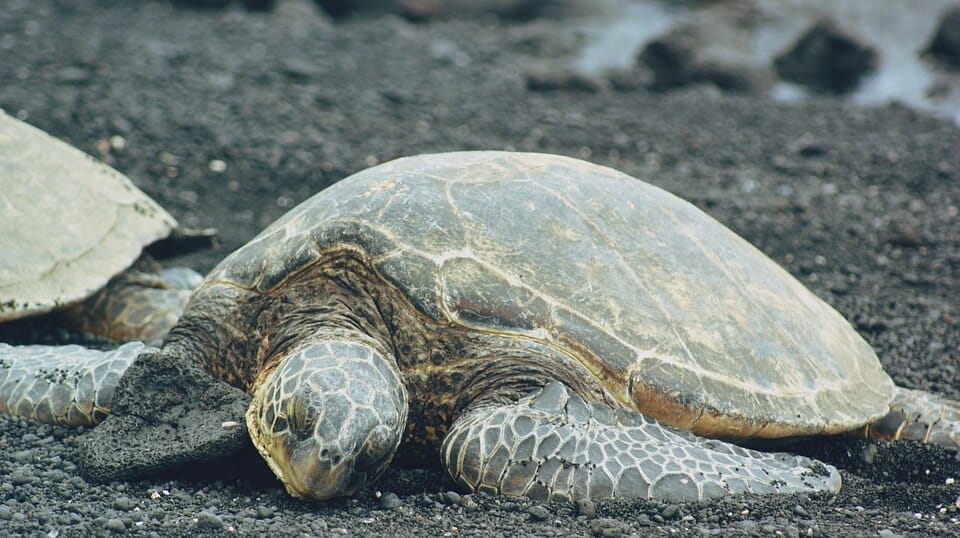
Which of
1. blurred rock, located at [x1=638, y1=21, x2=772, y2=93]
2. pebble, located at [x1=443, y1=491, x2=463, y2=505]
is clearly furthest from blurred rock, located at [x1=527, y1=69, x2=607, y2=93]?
pebble, located at [x1=443, y1=491, x2=463, y2=505]

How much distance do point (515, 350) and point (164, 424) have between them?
1233 millimetres

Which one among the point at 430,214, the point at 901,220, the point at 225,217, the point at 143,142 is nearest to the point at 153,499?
the point at 430,214

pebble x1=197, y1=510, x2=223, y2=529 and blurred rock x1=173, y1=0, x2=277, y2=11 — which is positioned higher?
blurred rock x1=173, y1=0, x2=277, y2=11

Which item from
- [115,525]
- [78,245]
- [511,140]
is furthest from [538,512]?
[511,140]

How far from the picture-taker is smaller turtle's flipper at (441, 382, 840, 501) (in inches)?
126

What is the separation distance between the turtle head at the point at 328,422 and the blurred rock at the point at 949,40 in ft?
35.6

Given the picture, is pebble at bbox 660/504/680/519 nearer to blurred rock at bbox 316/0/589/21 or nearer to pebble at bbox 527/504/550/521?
pebble at bbox 527/504/550/521

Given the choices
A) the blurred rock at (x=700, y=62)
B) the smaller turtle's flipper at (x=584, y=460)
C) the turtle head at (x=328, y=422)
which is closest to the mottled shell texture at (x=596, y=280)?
the smaller turtle's flipper at (x=584, y=460)

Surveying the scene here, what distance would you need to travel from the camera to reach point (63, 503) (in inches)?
124

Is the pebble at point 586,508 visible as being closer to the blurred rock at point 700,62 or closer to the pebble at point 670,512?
the pebble at point 670,512

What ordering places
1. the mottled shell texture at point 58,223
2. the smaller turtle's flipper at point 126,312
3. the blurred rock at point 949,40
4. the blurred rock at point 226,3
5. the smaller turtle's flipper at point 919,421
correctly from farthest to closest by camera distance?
the blurred rock at point 949,40, the blurred rock at point 226,3, the smaller turtle's flipper at point 126,312, the mottled shell texture at point 58,223, the smaller turtle's flipper at point 919,421

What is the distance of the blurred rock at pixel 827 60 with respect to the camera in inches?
458

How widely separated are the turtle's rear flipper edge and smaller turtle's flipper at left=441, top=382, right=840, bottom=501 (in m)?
0.77

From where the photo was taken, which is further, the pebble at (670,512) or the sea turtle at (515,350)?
the sea turtle at (515,350)
